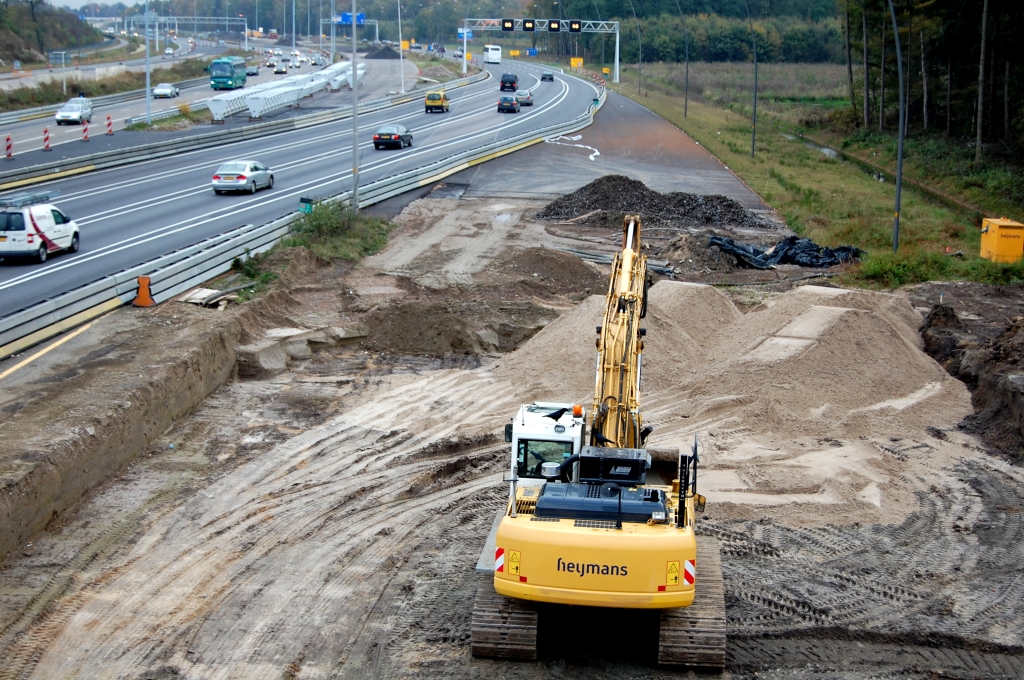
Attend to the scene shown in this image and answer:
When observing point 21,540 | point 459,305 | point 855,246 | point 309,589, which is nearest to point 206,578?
point 309,589

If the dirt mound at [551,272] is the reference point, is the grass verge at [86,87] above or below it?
above

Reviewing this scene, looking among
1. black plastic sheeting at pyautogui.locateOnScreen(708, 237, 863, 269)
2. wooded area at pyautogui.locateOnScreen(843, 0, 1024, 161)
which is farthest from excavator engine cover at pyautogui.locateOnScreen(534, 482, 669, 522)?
wooded area at pyautogui.locateOnScreen(843, 0, 1024, 161)

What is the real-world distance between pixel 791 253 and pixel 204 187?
2433cm

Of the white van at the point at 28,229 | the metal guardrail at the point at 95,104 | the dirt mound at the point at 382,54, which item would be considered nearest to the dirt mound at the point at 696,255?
the white van at the point at 28,229

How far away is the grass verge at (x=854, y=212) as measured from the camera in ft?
104

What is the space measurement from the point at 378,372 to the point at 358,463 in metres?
5.48

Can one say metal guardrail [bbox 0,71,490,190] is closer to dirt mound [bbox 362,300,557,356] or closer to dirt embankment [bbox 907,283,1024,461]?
dirt mound [bbox 362,300,557,356]

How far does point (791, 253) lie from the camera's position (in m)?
34.3

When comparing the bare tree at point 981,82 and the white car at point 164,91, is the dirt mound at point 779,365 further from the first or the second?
the white car at point 164,91

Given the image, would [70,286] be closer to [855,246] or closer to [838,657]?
[838,657]

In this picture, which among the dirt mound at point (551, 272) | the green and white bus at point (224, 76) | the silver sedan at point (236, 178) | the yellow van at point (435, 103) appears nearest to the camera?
the dirt mound at point (551, 272)


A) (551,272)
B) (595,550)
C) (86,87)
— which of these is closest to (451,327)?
(551,272)

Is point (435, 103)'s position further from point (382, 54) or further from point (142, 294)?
point (382, 54)

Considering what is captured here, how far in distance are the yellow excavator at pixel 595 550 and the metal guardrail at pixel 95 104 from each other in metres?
57.4
